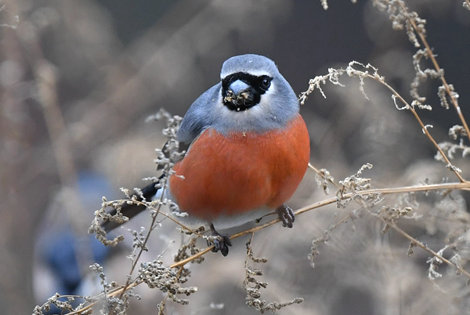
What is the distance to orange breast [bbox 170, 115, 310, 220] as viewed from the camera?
260 cm

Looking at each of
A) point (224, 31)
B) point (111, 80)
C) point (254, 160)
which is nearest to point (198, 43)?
point (224, 31)

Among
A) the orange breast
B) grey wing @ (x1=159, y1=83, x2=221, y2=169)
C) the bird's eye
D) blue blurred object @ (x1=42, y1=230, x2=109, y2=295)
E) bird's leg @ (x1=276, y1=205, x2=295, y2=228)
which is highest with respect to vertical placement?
the bird's eye

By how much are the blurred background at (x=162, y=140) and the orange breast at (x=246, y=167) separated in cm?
30

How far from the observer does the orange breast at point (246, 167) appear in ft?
8.54

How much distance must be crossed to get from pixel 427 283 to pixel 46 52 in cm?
479

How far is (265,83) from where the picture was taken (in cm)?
268

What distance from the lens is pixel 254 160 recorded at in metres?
2.60

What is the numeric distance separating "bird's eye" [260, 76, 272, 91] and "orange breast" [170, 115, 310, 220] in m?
0.17

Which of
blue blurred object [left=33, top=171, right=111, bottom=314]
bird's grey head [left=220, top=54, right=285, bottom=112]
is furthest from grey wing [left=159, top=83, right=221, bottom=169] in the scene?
blue blurred object [left=33, top=171, right=111, bottom=314]

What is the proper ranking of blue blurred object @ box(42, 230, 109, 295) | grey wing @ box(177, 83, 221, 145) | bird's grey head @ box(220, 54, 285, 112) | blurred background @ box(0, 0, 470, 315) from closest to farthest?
bird's grey head @ box(220, 54, 285, 112) < grey wing @ box(177, 83, 221, 145) < blurred background @ box(0, 0, 470, 315) < blue blurred object @ box(42, 230, 109, 295)

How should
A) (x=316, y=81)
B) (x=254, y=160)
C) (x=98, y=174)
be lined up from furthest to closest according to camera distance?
(x=98, y=174)
(x=254, y=160)
(x=316, y=81)

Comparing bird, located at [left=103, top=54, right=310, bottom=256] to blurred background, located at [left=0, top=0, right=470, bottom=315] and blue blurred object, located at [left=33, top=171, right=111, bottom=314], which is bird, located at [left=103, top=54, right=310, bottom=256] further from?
blue blurred object, located at [left=33, top=171, right=111, bottom=314]

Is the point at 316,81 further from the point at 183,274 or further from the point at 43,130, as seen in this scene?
the point at 43,130

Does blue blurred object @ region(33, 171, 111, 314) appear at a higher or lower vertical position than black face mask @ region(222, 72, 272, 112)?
lower
